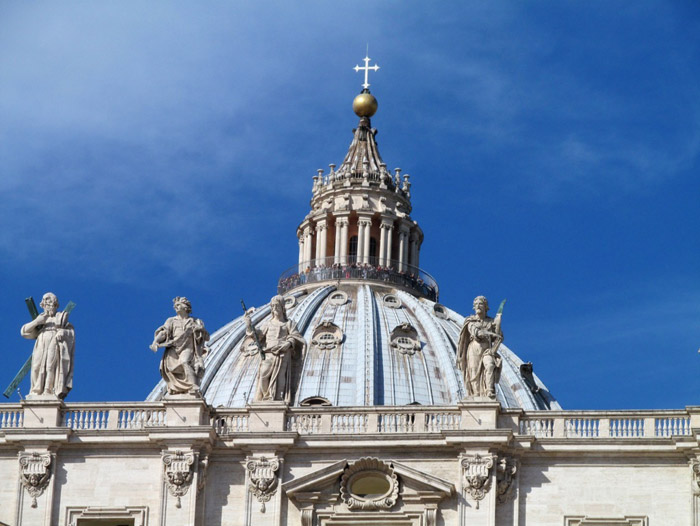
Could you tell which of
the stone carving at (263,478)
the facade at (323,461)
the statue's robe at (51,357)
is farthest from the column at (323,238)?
the stone carving at (263,478)

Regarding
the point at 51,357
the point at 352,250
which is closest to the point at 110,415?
the point at 51,357

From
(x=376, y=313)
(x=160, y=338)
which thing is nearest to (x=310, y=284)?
(x=376, y=313)

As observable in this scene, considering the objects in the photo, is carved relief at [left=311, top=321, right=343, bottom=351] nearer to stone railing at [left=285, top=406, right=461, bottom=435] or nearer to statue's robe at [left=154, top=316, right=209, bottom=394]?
statue's robe at [left=154, top=316, right=209, bottom=394]

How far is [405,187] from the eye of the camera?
550 feet

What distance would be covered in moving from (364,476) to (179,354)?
788cm

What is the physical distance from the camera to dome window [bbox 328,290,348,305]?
15800 cm

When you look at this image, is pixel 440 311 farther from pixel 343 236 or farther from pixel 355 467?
pixel 355 467

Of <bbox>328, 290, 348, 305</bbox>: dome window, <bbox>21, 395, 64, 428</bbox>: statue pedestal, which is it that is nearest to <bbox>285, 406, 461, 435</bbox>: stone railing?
<bbox>21, 395, 64, 428</bbox>: statue pedestal

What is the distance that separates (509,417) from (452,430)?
2.19 metres

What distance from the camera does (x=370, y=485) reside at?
79438mm

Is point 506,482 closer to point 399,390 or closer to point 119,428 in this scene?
point 119,428

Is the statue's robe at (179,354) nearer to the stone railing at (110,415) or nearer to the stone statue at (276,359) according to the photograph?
the stone railing at (110,415)

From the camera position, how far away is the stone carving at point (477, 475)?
78062 millimetres

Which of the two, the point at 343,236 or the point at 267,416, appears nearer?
the point at 267,416
